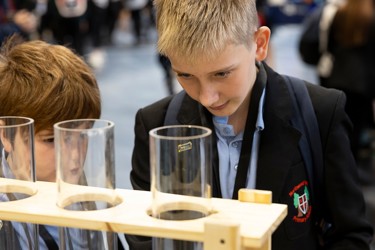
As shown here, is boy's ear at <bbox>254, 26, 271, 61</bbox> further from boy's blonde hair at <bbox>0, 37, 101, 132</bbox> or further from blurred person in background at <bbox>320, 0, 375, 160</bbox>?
blurred person in background at <bbox>320, 0, 375, 160</bbox>

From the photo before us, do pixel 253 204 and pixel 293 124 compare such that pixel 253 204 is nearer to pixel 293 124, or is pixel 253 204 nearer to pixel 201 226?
pixel 201 226

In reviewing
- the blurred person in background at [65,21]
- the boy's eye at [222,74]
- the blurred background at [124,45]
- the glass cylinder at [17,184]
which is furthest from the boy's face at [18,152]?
the blurred person in background at [65,21]

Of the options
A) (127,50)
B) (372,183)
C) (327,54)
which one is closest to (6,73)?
(327,54)

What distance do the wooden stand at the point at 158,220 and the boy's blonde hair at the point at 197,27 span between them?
32cm

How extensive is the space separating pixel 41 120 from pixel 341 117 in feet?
2.09

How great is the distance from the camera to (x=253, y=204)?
0.96 meters

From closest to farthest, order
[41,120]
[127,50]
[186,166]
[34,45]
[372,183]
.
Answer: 1. [186,166]
2. [41,120]
3. [34,45]
4. [372,183]
5. [127,50]

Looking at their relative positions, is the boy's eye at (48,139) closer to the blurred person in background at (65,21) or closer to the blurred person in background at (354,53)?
the blurred person in background at (354,53)

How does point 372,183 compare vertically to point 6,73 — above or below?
below

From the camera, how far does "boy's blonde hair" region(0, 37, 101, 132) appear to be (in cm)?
134

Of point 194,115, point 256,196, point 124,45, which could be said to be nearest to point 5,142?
point 256,196

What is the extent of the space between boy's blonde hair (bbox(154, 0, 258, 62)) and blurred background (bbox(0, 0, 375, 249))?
2.43m

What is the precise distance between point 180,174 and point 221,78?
0.39 meters

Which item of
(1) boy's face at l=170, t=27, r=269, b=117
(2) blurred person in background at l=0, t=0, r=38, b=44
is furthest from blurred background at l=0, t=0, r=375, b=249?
(1) boy's face at l=170, t=27, r=269, b=117
